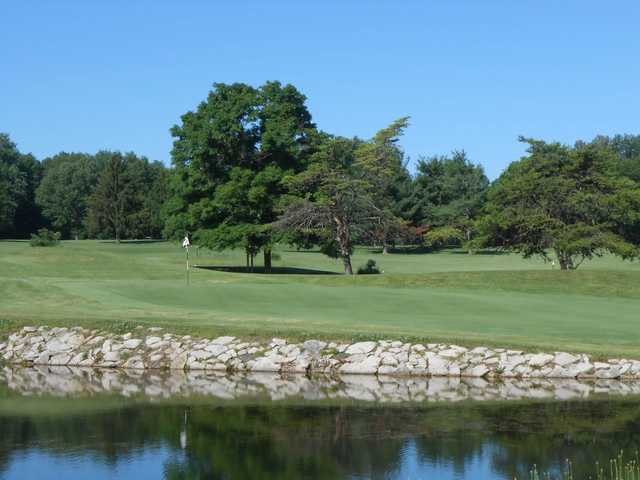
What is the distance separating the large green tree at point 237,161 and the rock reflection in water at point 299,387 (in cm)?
3114

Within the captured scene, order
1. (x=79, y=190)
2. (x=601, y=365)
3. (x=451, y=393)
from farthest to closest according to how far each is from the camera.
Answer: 1. (x=79, y=190)
2. (x=601, y=365)
3. (x=451, y=393)

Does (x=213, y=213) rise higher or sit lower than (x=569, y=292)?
higher

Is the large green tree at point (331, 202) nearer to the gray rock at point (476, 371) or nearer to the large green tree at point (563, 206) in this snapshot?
the large green tree at point (563, 206)

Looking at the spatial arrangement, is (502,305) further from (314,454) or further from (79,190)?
(79,190)

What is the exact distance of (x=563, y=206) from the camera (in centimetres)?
5234

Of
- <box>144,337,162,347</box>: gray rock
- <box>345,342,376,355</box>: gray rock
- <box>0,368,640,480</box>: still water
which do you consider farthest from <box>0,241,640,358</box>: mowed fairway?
<box>0,368,640,480</box>: still water

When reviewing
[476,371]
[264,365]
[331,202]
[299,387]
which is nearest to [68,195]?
[331,202]

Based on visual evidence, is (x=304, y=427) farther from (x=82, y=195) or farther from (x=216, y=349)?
(x=82, y=195)

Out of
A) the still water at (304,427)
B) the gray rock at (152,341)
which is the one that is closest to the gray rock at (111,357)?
the gray rock at (152,341)

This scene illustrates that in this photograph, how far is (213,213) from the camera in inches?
2244

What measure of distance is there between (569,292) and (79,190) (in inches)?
3976

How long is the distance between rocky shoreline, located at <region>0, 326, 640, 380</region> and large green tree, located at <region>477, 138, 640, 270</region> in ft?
94.6

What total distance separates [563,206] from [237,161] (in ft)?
71.2

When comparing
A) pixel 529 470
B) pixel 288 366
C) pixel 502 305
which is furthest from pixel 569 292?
pixel 529 470
